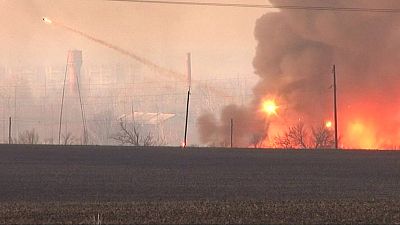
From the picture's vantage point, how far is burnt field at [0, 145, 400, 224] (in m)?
14.1

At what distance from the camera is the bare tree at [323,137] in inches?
3514

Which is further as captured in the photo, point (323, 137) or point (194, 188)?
point (323, 137)

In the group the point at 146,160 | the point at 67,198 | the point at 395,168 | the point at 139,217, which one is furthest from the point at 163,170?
the point at 139,217

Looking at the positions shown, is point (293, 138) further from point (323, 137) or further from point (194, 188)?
point (194, 188)

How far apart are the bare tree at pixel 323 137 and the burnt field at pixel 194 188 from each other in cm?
4681

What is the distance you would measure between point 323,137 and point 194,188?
69.7 m

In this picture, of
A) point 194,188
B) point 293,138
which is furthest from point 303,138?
point 194,188

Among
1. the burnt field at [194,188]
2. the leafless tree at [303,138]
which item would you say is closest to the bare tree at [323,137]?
the leafless tree at [303,138]

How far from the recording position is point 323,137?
89.7m

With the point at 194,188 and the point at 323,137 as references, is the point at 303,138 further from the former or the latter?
the point at 194,188

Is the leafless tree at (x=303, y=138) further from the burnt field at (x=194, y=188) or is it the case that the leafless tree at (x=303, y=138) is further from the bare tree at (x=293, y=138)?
the burnt field at (x=194, y=188)

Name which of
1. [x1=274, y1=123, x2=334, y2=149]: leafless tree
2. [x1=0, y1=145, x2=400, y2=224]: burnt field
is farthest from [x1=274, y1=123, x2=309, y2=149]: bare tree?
[x1=0, y1=145, x2=400, y2=224]: burnt field

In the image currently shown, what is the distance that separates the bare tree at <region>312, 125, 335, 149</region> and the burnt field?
154ft

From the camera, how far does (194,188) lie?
74.5ft
